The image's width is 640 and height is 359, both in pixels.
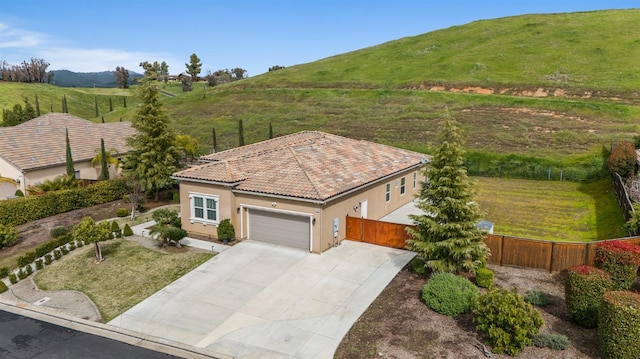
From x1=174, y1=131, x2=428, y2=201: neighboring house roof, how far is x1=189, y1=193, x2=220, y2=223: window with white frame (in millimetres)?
976

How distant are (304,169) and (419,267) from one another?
313 inches

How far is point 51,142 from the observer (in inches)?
1366

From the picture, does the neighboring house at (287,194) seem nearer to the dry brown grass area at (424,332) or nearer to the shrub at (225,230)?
the shrub at (225,230)

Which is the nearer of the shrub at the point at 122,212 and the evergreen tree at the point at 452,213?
the evergreen tree at the point at 452,213

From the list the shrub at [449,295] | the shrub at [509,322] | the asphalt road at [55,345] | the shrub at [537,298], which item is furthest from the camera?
the shrub at [537,298]

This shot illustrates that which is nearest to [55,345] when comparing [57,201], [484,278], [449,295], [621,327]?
[449,295]

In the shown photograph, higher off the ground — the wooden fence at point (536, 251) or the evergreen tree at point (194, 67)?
the evergreen tree at point (194, 67)

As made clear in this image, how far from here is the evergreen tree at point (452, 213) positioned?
17.1m

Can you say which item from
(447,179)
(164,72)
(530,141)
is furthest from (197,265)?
(164,72)

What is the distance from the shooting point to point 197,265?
19641mm

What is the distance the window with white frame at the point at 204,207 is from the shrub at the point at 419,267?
1023 centimetres

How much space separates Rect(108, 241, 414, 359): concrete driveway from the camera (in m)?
→ 13.8

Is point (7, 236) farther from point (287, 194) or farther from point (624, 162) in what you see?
point (624, 162)

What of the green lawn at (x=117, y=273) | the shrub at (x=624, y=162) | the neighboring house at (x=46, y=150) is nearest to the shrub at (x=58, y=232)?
the green lawn at (x=117, y=273)
